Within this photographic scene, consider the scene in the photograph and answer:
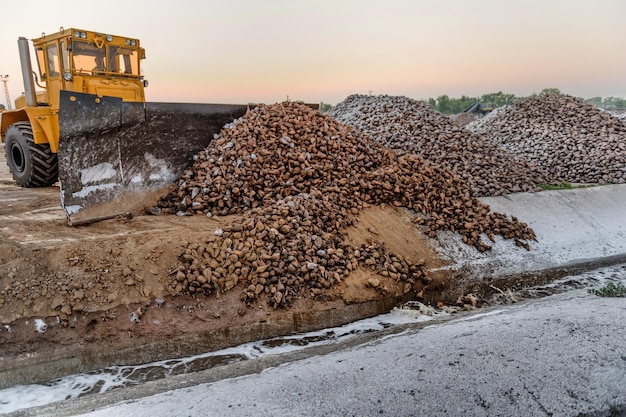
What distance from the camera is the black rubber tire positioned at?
7520 mm

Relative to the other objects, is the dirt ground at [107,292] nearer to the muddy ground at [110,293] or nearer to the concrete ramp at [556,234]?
the muddy ground at [110,293]

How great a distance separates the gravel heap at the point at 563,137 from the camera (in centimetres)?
894

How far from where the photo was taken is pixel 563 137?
10133mm

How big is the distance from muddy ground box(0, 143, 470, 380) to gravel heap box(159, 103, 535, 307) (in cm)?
13

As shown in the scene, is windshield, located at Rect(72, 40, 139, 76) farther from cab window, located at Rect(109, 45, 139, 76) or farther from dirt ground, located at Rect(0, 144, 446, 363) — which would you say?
dirt ground, located at Rect(0, 144, 446, 363)

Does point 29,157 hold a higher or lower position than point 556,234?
higher

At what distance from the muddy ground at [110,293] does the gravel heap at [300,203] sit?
13 cm

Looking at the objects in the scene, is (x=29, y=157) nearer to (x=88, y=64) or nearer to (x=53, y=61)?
(x=53, y=61)

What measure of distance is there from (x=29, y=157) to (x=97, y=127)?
319cm

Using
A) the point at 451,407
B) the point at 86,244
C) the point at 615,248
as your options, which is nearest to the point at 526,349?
the point at 451,407

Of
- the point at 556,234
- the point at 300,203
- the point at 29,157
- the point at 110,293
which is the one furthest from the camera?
the point at 29,157

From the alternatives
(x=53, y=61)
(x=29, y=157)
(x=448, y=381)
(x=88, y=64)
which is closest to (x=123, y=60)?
(x=88, y=64)

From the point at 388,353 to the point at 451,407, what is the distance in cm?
63

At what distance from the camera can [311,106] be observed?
293 inches
